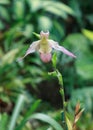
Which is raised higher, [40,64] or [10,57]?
[40,64]

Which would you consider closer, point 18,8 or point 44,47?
point 44,47

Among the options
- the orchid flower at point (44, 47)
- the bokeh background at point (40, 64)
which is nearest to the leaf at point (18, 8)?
the bokeh background at point (40, 64)

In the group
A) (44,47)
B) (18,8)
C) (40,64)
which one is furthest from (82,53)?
(44,47)

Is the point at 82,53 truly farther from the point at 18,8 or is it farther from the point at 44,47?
the point at 44,47

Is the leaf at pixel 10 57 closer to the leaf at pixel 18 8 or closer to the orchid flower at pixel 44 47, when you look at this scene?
the leaf at pixel 18 8

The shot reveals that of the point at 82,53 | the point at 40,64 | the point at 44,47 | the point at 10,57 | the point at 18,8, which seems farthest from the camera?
the point at 82,53

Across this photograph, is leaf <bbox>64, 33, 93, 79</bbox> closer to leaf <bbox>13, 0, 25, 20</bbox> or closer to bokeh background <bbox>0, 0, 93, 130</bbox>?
bokeh background <bbox>0, 0, 93, 130</bbox>

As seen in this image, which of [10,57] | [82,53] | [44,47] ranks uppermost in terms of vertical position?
[82,53]

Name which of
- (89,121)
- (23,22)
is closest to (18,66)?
(23,22)

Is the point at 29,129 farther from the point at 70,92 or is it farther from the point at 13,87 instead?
the point at 70,92
